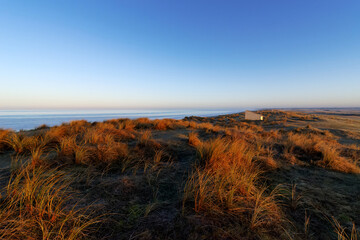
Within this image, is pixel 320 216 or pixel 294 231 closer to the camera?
pixel 294 231

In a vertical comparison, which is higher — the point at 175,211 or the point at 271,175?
the point at 175,211

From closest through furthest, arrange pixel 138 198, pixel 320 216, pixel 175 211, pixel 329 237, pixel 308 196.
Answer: pixel 329 237
pixel 175 211
pixel 320 216
pixel 138 198
pixel 308 196

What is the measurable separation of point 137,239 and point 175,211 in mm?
497

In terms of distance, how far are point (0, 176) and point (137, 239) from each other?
2768 millimetres

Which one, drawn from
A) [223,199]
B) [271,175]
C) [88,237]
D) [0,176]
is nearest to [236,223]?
[223,199]

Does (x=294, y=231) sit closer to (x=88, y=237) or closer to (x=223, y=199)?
(x=223, y=199)

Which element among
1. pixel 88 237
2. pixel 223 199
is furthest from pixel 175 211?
pixel 88 237

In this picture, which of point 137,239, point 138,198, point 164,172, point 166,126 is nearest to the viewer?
point 137,239

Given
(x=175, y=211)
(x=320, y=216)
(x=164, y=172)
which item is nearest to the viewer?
(x=175, y=211)

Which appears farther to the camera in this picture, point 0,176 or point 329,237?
point 0,176

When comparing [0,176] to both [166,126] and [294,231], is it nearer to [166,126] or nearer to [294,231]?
[294,231]

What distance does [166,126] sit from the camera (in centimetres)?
998

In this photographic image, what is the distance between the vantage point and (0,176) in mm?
2355

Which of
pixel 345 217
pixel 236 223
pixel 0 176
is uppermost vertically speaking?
pixel 0 176
